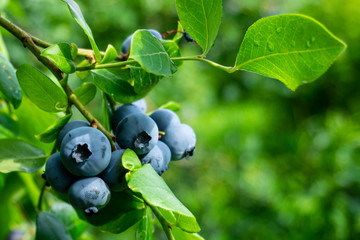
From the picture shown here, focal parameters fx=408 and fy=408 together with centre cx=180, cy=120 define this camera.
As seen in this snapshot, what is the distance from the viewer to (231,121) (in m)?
2.38

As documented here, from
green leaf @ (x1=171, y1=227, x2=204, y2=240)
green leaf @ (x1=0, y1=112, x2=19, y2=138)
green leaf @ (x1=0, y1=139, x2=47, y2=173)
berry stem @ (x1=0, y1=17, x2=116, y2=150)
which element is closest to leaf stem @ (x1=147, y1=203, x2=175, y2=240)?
green leaf @ (x1=171, y1=227, x2=204, y2=240)

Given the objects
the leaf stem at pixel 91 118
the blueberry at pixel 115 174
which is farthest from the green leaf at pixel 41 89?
the blueberry at pixel 115 174

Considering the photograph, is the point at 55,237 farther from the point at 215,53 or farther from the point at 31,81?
the point at 215,53

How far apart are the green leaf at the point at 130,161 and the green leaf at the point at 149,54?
105mm

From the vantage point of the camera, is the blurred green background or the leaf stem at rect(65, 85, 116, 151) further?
the blurred green background

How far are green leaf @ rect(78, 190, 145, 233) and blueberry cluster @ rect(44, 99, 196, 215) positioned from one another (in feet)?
0.15

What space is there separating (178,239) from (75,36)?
1.99 m

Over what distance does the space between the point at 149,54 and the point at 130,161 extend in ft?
0.42

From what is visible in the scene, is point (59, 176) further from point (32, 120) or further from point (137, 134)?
point (32, 120)

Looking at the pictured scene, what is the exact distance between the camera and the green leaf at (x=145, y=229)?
0.57 meters

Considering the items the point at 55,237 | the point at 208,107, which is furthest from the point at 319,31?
the point at 208,107

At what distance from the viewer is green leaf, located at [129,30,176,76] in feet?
1.53

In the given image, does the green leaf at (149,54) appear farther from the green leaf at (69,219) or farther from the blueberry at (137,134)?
the green leaf at (69,219)

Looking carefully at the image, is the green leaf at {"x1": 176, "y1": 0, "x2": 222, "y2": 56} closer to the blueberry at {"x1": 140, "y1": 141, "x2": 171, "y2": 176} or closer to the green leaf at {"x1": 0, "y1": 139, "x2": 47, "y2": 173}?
the blueberry at {"x1": 140, "y1": 141, "x2": 171, "y2": 176}
